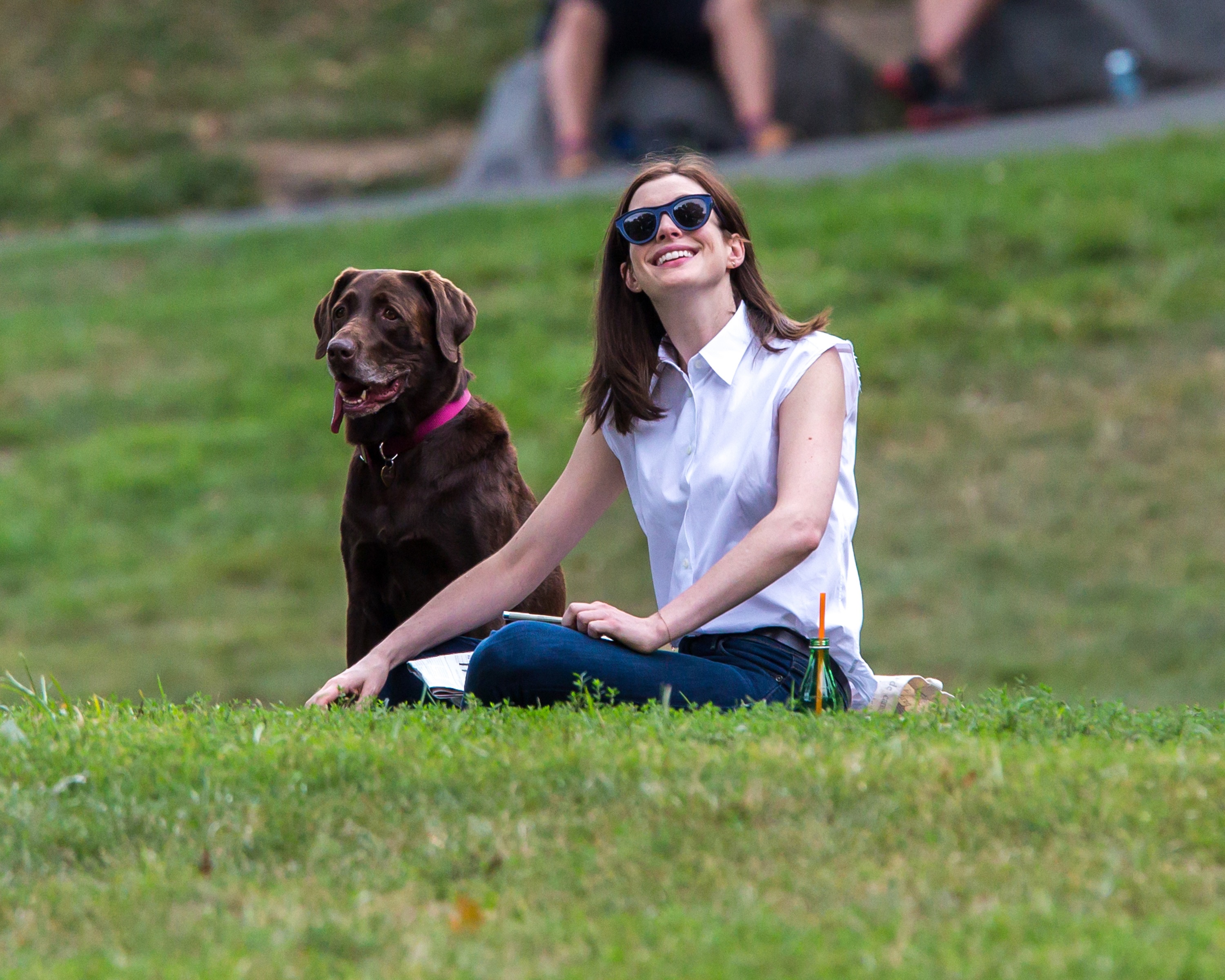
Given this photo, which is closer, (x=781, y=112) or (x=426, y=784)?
(x=426, y=784)

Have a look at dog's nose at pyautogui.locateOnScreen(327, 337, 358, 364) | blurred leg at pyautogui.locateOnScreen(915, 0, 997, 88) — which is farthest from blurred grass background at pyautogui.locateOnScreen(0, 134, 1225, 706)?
dog's nose at pyautogui.locateOnScreen(327, 337, 358, 364)

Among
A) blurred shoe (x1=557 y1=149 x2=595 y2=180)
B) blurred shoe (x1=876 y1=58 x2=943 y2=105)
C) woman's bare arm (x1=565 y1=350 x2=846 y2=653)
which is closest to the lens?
woman's bare arm (x1=565 y1=350 x2=846 y2=653)

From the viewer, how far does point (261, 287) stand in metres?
13.2

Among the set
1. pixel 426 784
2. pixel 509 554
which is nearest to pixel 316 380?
pixel 509 554

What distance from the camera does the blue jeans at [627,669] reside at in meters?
4.03

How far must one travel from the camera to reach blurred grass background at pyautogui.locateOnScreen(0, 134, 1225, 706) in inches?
384

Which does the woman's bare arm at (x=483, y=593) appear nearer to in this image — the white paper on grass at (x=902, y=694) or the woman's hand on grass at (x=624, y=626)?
the woman's hand on grass at (x=624, y=626)

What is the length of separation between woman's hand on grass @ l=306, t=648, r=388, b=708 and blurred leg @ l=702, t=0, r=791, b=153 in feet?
36.6

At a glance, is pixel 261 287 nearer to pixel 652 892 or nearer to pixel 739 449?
pixel 739 449

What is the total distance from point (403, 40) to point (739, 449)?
1853 cm

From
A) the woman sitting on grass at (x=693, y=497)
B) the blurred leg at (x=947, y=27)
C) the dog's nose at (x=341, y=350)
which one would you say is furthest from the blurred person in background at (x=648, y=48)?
the dog's nose at (x=341, y=350)

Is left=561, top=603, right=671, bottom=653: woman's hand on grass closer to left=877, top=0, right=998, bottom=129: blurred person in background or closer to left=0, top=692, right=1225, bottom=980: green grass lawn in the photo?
left=0, top=692, right=1225, bottom=980: green grass lawn

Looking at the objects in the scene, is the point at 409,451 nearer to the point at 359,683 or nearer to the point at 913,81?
the point at 359,683

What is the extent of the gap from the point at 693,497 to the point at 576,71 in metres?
11.2
